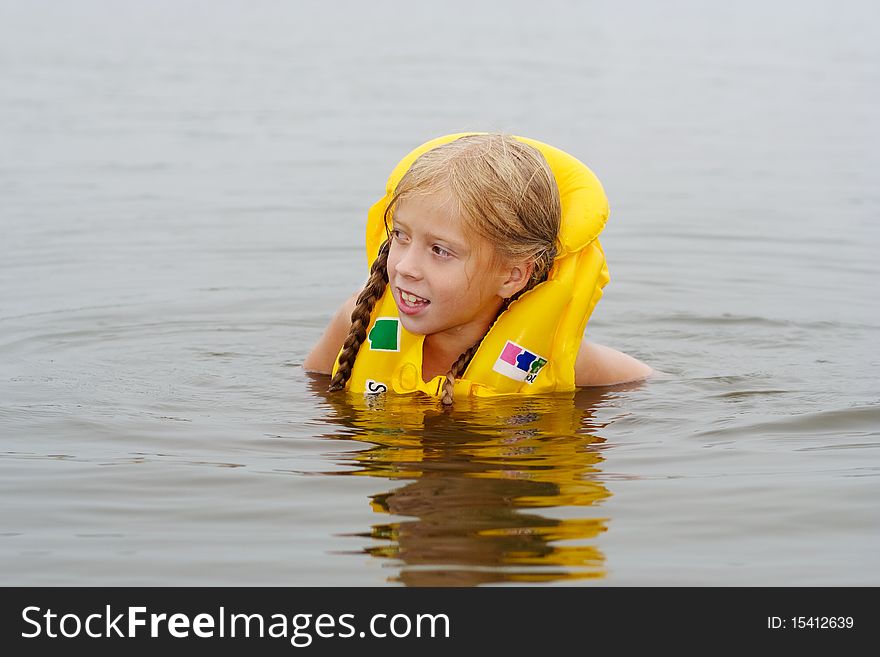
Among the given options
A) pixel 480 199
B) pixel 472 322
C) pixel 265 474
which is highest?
pixel 480 199

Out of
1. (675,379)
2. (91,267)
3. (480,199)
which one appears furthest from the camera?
(91,267)

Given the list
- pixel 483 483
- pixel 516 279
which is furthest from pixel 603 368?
pixel 483 483

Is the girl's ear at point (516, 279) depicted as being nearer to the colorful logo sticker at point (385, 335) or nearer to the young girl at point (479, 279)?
the young girl at point (479, 279)

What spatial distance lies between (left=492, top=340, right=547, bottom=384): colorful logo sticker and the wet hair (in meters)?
0.25

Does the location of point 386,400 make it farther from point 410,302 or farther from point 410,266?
point 410,266

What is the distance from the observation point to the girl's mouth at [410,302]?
4988 millimetres

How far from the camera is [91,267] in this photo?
8.73 m

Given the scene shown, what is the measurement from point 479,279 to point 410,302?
0.90 ft

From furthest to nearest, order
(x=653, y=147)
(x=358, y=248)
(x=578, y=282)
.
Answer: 1. (x=653, y=147)
2. (x=358, y=248)
3. (x=578, y=282)

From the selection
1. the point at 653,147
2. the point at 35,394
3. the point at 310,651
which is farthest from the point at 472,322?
the point at 653,147

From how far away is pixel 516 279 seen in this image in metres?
5.20

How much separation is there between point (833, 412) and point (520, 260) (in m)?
1.45

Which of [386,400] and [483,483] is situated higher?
[386,400]

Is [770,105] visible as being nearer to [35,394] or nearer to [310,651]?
Result: [35,394]
